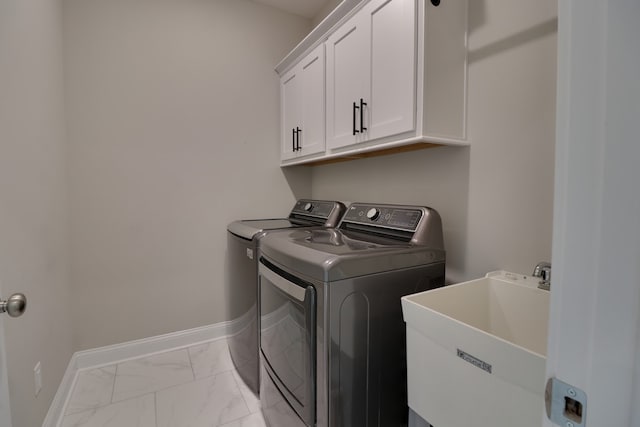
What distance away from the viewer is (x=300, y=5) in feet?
8.14

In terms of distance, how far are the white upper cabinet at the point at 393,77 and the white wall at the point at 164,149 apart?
81 cm

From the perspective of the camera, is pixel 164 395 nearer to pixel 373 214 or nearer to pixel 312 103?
pixel 373 214

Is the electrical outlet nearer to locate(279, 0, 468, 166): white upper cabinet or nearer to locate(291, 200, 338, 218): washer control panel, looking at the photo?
locate(291, 200, 338, 218): washer control panel

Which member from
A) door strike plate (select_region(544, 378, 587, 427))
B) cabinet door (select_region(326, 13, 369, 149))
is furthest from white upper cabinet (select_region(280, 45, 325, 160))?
door strike plate (select_region(544, 378, 587, 427))

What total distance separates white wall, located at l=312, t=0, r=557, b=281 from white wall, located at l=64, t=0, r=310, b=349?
1.56 m

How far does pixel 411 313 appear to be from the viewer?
3.08 ft

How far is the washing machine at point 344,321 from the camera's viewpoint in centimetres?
104

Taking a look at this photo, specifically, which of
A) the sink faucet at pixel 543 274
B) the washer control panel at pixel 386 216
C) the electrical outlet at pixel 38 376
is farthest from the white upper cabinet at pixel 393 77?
the electrical outlet at pixel 38 376

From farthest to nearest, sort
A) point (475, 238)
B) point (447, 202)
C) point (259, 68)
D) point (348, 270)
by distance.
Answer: point (259, 68) < point (447, 202) < point (475, 238) < point (348, 270)

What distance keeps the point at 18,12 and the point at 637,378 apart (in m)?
2.09

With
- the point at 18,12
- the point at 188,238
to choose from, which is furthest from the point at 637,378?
the point at 188,238

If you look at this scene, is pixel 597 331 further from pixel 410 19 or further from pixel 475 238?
pixel 410 19

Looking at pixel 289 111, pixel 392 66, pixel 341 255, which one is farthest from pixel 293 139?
pixel 341 255

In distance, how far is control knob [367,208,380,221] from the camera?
1650 mm
